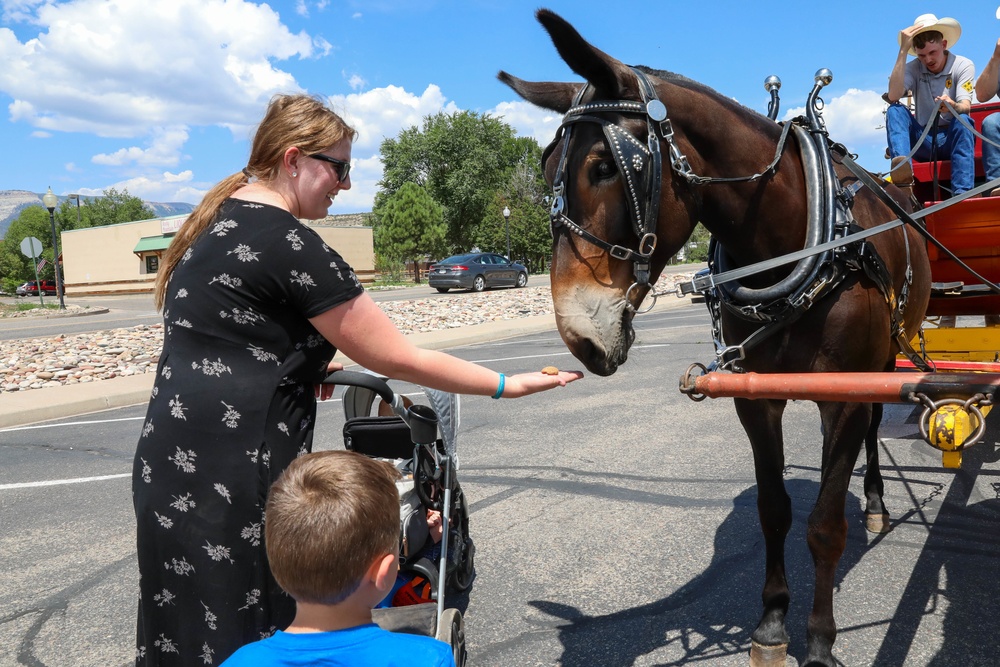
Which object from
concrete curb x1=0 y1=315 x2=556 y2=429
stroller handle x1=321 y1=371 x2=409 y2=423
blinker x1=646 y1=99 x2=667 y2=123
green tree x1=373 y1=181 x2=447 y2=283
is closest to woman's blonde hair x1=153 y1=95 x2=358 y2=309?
stroller handle x1=321 y1=371 x2=409 y2=423

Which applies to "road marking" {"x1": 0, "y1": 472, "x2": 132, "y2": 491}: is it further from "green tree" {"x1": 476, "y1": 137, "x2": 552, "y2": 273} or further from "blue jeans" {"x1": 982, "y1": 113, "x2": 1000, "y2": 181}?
"green tree" {"x1": 476, "y1": 137, "x2": 552, "y2": 273}

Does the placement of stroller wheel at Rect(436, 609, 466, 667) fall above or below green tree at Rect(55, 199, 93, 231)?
below

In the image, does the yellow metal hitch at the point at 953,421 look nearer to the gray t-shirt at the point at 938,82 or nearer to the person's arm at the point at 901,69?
the person's arm at the point at 901,69

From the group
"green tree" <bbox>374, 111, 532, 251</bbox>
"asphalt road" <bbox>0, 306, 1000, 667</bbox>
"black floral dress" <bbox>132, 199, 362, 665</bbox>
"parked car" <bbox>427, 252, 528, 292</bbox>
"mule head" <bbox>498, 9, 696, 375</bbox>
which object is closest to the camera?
"black floral dress" <bbox>132, 199, 362, 665</bbox>

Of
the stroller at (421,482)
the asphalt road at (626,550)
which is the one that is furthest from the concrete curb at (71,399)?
the stroller at (421,482)

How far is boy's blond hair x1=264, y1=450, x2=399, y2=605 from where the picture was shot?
4.99 ft

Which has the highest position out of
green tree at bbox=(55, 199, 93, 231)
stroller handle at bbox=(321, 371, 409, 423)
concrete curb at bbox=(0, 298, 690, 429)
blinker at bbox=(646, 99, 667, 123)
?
green tree at bbox=(55, 199, 93, 231)

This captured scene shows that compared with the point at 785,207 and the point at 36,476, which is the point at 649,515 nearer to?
the point at 785,207

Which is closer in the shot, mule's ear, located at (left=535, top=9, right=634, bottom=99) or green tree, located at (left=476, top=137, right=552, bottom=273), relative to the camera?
mule's ear, located at (left=535, top=9, right=634, bottom=99)

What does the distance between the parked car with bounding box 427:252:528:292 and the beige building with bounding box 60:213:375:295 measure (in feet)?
57.3

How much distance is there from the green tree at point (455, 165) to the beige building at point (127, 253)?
13.1 metres

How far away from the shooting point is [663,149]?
8.13ft

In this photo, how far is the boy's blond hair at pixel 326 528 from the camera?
152 centimetres

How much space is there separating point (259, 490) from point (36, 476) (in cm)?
521
